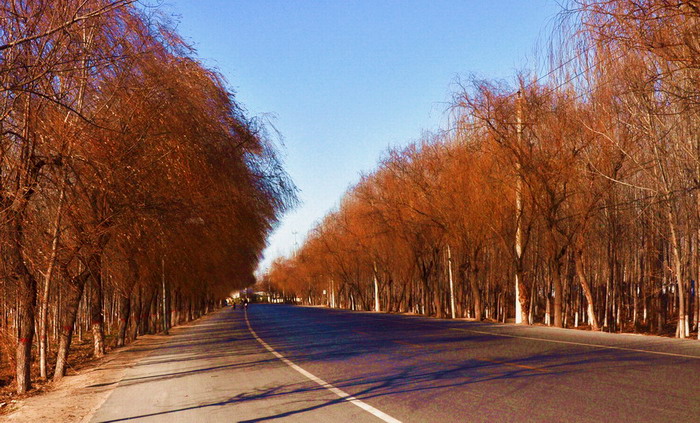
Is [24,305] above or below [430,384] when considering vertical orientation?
above

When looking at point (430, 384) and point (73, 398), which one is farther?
point (73, 398)

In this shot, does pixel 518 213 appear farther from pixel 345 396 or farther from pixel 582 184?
pixel 345 396

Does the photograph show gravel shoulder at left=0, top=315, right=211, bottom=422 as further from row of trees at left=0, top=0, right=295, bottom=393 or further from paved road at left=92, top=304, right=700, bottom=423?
row of trees at left=0, top=0, right=295, bottom=393

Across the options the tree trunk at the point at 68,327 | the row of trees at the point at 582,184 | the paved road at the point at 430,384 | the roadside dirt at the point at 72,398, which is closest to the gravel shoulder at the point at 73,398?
the roadside dirt at the point at 72,398

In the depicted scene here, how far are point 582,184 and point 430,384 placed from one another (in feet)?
68.3

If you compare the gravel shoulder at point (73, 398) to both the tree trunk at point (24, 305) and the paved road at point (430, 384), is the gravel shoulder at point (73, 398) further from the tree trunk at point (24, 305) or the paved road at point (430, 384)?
the tree trunk at point (24, 305)

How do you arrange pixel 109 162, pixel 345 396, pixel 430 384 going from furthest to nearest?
1. pixel 109 162
2. pixel 430 384
3. pixel 345 396

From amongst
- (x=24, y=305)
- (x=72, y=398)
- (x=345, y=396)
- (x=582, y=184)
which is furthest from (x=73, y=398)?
(x=582, y=184)

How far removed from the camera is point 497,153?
31.7 m

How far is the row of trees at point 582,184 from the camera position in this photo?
15758mm

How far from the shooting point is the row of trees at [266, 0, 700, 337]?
51.7 feet

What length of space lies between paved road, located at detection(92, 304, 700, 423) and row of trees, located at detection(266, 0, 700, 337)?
4.92 metres

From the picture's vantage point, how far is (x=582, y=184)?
3019cm

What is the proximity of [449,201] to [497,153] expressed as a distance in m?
8.71
